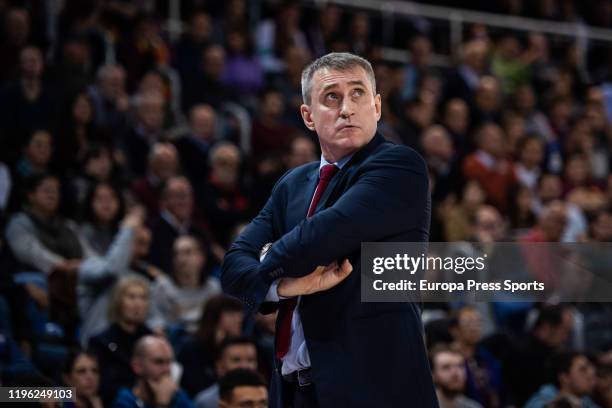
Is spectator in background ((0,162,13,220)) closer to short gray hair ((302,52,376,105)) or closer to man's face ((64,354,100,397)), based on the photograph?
man's face ((64,354,100,397))

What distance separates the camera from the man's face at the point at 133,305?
279 inches

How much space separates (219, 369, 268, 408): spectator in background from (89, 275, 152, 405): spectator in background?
1054 mm

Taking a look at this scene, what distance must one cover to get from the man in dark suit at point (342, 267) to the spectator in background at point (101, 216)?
16.0 feet

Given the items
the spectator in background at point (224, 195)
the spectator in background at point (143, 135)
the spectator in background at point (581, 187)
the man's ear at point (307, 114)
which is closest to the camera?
the man's ear at point (307, 114)

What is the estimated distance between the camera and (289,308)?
3.40 meters

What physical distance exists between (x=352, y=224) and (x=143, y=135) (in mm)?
6887

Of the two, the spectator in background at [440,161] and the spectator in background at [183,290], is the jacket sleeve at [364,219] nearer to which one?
the spectator in background at [183,290]

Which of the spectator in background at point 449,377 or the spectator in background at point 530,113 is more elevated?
the spectator in background at point 530,113

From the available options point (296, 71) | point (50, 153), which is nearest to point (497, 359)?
point (50, 153)

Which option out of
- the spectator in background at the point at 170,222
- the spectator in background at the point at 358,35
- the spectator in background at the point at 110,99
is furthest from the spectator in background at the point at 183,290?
the spectator in background at the point at 358,35

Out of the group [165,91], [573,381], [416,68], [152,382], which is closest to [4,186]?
[152,382]

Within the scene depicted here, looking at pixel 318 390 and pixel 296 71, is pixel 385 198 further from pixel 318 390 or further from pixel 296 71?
pixel 296 71

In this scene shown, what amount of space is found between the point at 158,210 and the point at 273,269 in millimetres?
5828

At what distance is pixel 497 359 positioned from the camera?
819 cm
